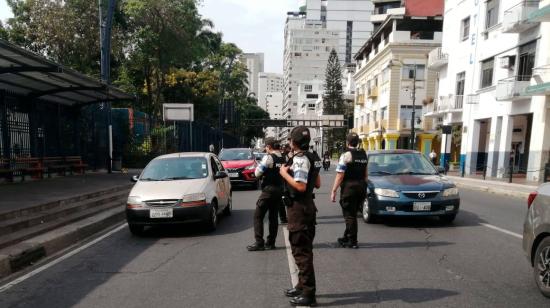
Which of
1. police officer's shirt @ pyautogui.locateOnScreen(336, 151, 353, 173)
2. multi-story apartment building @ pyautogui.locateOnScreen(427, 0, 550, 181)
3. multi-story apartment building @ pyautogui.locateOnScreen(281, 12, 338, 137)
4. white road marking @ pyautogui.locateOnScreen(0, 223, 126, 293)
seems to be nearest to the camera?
white road marking @ pyautogui.locateOnScreen(0, 223, 126, 293)

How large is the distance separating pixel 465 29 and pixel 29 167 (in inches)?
1133

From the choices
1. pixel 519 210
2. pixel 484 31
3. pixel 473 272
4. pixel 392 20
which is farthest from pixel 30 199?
pixel 392 20

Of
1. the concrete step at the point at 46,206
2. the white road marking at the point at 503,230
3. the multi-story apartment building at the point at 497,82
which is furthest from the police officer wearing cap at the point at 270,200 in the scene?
the multi-story apartment building at the point at 497,82

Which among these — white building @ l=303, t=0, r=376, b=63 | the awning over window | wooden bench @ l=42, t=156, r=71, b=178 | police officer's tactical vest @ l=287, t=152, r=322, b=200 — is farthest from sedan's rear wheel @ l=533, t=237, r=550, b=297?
white building @ l=303, t=0, r=376, b=63

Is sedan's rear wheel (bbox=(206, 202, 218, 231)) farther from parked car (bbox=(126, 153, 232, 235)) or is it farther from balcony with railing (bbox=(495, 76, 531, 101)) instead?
balcony with railing (bbox=(495, 76, 531, 101))

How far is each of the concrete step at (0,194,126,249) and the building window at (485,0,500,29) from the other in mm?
25038

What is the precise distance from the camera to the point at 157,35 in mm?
26125

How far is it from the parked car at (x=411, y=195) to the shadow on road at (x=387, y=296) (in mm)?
3207

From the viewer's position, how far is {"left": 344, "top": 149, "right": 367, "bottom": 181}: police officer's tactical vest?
6438mm

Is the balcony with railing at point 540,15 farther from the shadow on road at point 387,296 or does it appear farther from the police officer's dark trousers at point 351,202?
the shadow on road at point 387,296

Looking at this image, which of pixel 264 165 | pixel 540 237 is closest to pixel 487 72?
pixel 264 165

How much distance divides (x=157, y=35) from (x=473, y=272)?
994 inches

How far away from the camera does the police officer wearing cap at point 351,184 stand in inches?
250

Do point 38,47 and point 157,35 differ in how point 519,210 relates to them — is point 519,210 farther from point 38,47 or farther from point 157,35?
point 38,47
